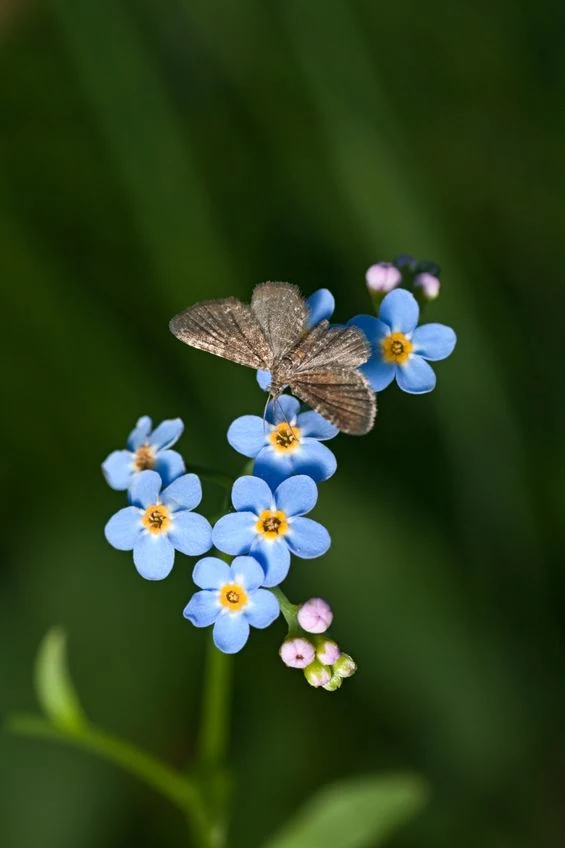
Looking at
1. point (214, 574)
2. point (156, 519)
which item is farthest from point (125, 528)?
point (214, 574)

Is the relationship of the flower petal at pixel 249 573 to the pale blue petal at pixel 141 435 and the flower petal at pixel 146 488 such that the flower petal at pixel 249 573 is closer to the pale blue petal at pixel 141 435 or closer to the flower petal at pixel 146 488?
the flower petal at pixel 146 488

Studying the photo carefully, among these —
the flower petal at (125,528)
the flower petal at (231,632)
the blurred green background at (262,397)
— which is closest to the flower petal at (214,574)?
the flower petal at (231,632)

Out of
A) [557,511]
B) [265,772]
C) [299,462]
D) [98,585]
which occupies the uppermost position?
[557,511]

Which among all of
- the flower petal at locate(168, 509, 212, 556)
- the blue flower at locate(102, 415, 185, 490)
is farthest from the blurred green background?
the flower petal at locate(168, 509, 212, 556)

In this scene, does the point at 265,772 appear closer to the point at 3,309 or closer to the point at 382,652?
the point at 382,652

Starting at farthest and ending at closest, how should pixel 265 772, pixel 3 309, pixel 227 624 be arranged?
pixel 3 309, pixel 265 772, pixel 227 624

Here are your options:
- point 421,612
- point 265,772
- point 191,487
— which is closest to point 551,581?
point 421,612
